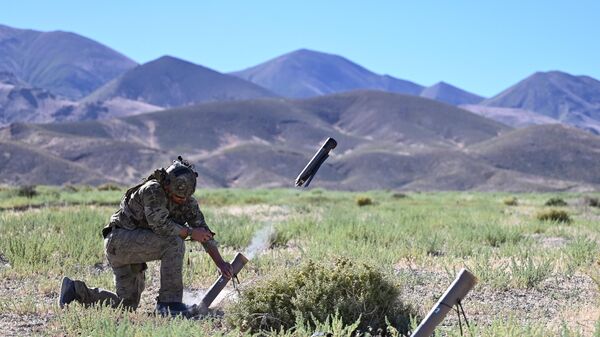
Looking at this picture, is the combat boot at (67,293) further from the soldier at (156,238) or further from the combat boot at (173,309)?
the combat boot at (173,309)

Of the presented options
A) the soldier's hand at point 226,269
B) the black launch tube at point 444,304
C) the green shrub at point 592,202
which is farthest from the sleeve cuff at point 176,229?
the green shrub at point 592,202

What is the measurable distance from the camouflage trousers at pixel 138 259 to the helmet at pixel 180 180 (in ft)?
1.60

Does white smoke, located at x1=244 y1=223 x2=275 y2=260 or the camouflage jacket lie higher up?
the camouflage jacket

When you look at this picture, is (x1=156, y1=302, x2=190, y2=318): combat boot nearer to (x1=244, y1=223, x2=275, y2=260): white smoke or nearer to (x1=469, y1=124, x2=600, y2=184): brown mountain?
(x1=244, y1=223, x2=275, y2=260): white smoke

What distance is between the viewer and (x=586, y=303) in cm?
757

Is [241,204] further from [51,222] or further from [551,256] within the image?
[551,256]

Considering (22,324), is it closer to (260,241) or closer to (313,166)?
(313,166)

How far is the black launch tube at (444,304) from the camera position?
5.29 m

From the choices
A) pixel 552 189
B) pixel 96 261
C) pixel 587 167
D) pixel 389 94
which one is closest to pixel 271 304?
pixel 96 261

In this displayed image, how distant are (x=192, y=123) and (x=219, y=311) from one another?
13116cm

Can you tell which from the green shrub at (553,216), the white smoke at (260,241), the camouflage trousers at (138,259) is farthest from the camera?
the green shrub at (553,216)

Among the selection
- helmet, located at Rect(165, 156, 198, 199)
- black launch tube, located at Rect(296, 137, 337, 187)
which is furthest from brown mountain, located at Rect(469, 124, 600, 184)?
helmet, located at Rect(165, 156, 198, 199)

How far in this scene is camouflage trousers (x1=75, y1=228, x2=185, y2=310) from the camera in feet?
23.2

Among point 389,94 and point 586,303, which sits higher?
point 389,94
